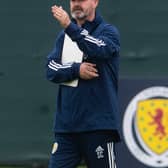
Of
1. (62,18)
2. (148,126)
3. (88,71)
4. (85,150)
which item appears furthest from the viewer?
(148,126)

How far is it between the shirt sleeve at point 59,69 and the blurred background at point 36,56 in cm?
269

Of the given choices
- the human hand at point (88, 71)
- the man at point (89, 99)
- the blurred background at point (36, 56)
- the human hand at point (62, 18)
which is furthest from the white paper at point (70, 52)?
the blurred background at point (36, 56)

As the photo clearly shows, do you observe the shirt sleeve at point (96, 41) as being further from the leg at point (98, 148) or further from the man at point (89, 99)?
the leg at point (98, 148)

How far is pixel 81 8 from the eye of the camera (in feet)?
15.6

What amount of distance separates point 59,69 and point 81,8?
1.42 feet

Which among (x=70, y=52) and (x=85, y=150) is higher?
(x=70, y=52)

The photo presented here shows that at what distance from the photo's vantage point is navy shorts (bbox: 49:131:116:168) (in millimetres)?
4805

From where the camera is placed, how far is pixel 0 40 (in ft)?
25.7

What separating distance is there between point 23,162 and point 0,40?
130 centimetres

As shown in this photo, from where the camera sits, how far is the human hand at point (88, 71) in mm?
4727

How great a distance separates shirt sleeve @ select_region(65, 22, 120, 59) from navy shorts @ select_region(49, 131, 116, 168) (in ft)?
1.69

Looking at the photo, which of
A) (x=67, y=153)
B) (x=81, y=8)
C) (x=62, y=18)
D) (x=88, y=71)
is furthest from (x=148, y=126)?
(x=62, y=18)

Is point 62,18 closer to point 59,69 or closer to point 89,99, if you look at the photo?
point 59,69

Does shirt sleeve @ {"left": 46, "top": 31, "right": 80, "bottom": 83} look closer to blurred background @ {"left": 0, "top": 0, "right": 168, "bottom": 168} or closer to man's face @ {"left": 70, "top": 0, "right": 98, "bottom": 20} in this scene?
man's face @ {"left": 70, "top": 0, "right": 98, "bottom": 20}
